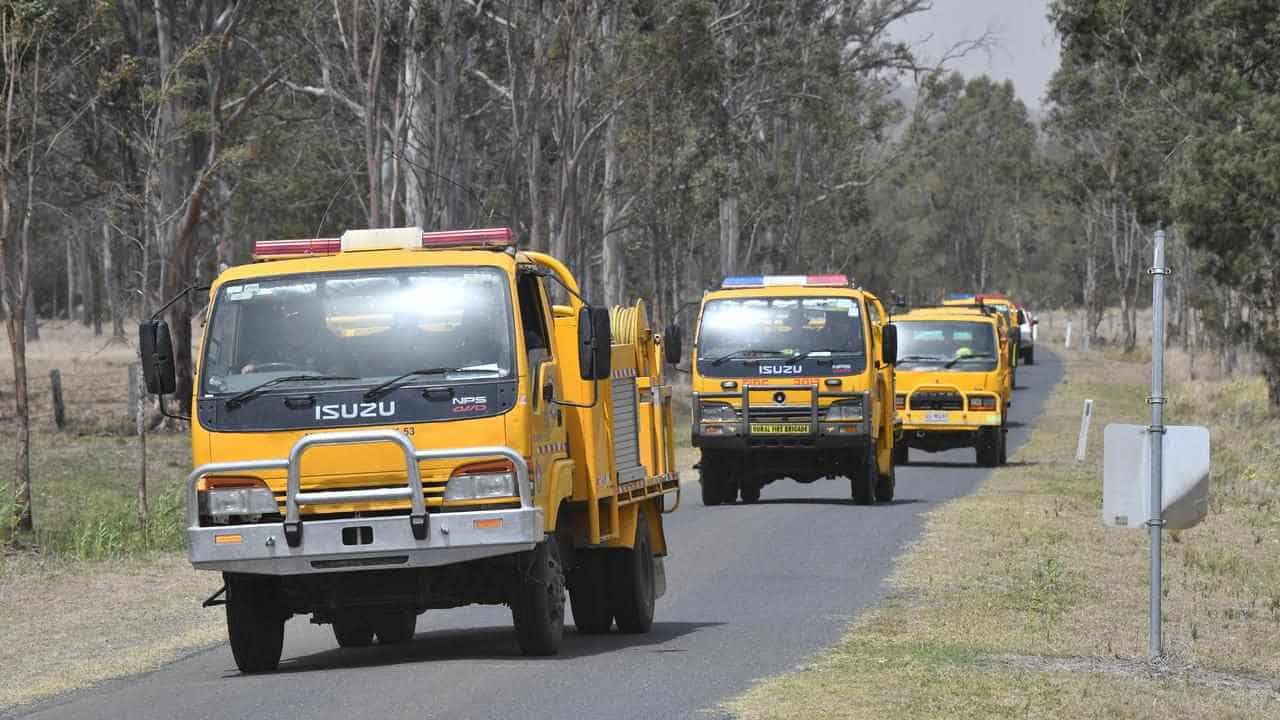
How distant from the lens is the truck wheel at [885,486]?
23.4 metres

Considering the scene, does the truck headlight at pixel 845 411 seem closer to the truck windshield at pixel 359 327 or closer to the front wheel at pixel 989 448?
the front wheel at pixel 989 448

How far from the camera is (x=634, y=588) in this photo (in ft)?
41.6

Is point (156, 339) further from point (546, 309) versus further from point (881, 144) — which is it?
point (881, 144)

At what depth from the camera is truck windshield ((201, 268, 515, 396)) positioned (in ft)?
35.3

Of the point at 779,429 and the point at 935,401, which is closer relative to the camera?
the point at 779,429

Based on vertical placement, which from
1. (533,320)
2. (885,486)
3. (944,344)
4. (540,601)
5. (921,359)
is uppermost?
(533,320)

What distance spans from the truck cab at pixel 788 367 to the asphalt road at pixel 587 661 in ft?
8.16

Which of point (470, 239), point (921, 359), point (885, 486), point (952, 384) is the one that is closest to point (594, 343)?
point (470, 239)

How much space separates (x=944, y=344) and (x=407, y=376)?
767 inches

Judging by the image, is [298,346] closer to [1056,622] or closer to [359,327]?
[359,327]

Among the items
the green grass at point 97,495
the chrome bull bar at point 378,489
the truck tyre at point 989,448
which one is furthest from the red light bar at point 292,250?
the truck tyre at point 989,448

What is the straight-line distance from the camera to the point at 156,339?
10.8 m

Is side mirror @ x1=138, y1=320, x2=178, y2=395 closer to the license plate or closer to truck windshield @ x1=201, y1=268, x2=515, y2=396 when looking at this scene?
truck windshield @ x1=201, y1=268, x2=515, y2=396

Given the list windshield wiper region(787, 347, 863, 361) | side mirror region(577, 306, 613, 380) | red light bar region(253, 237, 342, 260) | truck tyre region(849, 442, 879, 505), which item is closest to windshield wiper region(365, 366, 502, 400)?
side mirror region(577, 306, 613, 380)
